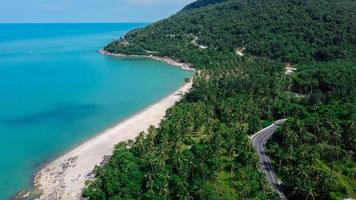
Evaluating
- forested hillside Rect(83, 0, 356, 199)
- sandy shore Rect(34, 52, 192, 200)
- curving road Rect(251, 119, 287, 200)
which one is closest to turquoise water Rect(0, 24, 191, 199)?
sandy shore Rect(34, 52, 192, 200)

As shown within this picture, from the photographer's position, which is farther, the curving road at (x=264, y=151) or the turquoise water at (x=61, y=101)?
the turquoise water at (x=61, y=101)

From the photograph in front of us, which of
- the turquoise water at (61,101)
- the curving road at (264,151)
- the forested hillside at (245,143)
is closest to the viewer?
the forested hillside at (245,143)

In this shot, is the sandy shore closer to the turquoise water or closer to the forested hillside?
the turquoise water

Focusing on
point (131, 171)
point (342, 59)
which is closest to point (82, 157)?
point (131, 171)

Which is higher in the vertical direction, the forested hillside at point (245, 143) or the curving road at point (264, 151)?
the forested hillside at point (245, 143)

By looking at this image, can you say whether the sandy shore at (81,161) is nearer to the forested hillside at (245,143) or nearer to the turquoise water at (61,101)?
the turquoise water at (61,101)

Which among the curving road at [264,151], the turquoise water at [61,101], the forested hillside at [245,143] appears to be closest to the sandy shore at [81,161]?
the turquoise water at [61,101]
